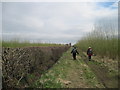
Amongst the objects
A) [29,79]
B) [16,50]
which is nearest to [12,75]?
[16,50]

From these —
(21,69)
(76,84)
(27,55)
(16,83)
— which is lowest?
(76,84)

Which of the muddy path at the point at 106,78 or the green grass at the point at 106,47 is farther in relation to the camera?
the green grass at the point at 106,47

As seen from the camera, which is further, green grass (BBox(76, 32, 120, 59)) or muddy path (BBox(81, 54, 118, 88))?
green grass (BBox(76, 32, 120, 59))

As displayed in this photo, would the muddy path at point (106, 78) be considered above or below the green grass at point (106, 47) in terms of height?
below

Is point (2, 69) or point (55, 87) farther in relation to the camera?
point (55, 87)

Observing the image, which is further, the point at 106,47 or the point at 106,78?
the point at 106,47

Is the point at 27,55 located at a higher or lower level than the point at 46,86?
higher

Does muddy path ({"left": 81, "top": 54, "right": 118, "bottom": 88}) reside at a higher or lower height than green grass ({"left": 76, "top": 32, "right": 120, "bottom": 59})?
lower

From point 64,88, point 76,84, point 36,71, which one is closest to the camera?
point 64,88

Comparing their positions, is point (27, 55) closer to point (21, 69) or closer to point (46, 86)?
point (21, 69)

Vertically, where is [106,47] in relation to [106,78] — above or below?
above

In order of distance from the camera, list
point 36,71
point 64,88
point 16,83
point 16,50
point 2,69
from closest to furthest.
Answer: point 2,69, point 16,83, point 16,50, point 64,88, point 36,71

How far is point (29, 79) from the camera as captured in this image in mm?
6066

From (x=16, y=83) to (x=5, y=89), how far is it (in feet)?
1.16
